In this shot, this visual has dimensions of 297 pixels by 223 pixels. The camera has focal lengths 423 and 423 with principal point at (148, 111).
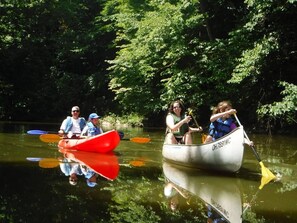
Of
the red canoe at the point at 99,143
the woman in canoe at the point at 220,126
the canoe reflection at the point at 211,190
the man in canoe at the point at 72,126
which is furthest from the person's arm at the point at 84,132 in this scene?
the woman in canoe at the point at 220,126

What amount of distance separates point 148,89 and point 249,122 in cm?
460

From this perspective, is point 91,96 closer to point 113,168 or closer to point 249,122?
point 249,122

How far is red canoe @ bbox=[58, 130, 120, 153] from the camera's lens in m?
9.37

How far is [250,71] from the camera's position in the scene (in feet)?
45.3

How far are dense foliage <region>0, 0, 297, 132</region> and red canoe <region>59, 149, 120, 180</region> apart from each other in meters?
5.92

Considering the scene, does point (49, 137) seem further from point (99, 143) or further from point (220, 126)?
point (220, 126)

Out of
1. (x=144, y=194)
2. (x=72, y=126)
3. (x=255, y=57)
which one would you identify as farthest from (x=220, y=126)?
(x=255, y=57)

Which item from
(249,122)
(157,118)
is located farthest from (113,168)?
(157,118)

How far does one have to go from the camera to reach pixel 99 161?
27.6 ft

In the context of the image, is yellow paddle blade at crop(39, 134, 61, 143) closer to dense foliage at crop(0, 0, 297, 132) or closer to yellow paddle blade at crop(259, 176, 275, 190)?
yellow paddle blade at crop(259, 176, 275, 190)

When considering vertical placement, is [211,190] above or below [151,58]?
below

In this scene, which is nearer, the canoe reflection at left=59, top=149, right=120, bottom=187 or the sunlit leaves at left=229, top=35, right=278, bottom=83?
the canoe reflection at left=59, top=149, right=120, bottom=187

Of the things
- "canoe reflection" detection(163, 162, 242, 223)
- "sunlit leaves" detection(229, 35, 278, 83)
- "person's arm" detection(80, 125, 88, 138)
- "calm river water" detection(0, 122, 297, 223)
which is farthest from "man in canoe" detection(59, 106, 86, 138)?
"sunlit leaves" detection(229, 35, 278, 83)

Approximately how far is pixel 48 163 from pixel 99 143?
188 centimetres
